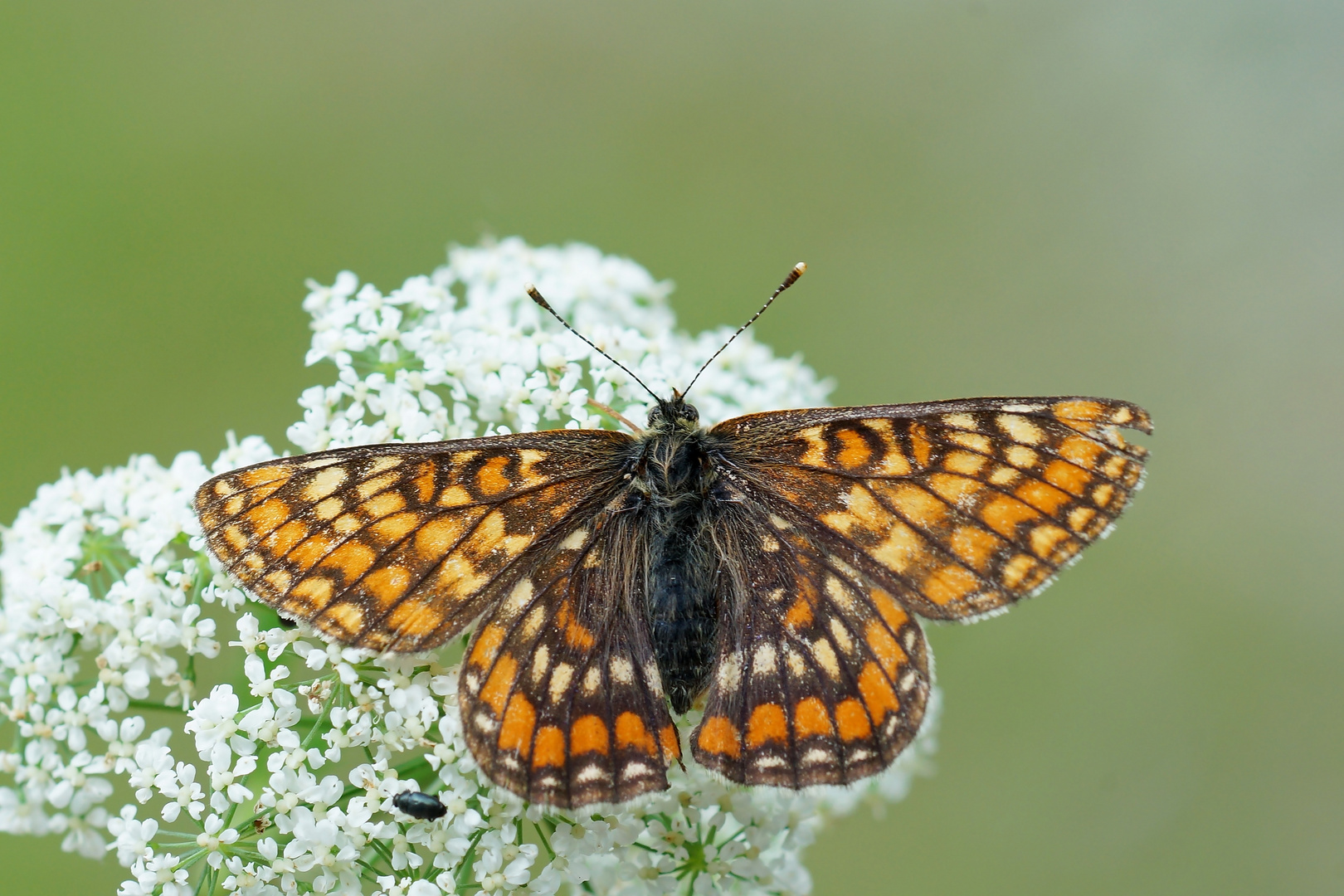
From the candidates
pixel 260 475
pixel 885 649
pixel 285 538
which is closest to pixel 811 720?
pixel 885 649

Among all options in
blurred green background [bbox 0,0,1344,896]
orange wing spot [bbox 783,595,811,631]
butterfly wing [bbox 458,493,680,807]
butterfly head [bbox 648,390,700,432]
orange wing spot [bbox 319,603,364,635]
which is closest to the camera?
butterfly wing [bbox 458,493,680,807]

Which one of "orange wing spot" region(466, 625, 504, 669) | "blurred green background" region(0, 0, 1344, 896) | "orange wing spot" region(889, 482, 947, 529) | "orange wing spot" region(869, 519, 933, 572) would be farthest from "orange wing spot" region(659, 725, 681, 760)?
"blurred green background" region(0, 0, 1344, 896)

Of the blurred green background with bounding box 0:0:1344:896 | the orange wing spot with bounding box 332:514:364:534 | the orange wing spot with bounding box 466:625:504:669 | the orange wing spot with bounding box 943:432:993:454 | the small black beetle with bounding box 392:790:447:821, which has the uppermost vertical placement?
the blurred green background with bounding box 0:0:1344:896

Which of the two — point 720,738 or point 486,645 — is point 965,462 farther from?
point 486,645

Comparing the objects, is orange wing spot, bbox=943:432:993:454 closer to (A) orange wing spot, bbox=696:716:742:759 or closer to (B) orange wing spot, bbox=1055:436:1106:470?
(B) orange wing spot, bbox=1055:436:1106:470

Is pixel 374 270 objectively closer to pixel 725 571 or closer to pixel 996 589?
pixel 725 571

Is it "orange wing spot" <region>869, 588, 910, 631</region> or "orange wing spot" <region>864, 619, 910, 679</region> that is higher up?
"orange wing spot" <region>869, 588, 910, 631</region>

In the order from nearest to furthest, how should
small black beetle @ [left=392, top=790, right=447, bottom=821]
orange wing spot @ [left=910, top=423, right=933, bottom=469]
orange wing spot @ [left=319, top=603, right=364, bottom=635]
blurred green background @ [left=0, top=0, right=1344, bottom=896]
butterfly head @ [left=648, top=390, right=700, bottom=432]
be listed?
orange wing spot @ [left=319, top=603, right=364, bottom=635]
small black beetle @ [left=392, top=790, right=447, bottom=821]
orange wing spot @ [left=910, top=423, right=933, bottom=469]
butterfly head @ [left=648, top=390, right=700, bottom=432]
blurred green background @ [left=0, top=0, right=1344, bottom=896]
